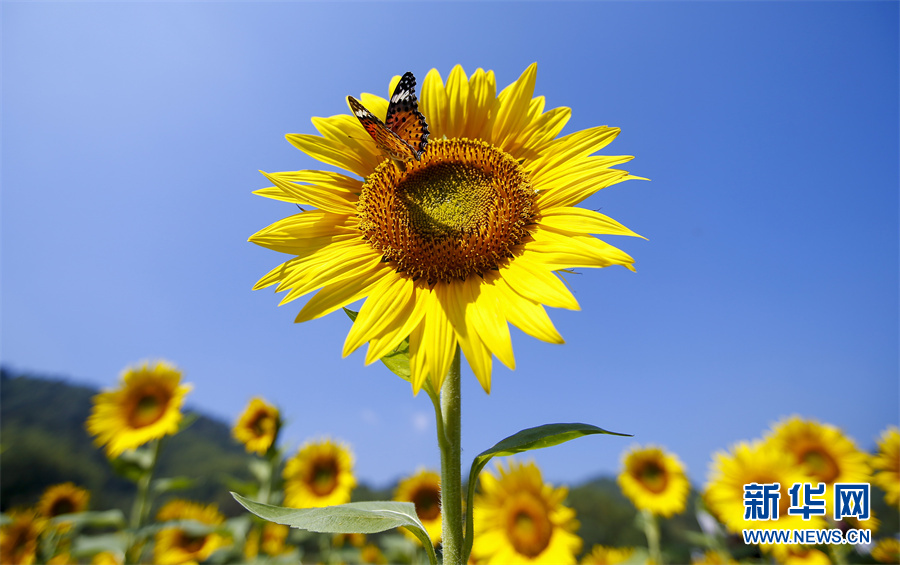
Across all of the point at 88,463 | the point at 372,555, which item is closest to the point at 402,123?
the point at 372,555

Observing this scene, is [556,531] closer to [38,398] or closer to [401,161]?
[401,161]

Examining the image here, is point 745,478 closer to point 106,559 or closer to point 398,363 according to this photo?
point 398,363

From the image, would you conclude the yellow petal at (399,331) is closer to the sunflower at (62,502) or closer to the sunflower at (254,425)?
the sunflower at (254,425)

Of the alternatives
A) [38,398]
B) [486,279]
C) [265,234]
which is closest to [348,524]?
[486,279]

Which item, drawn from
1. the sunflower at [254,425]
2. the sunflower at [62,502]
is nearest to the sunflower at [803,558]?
the sunflower at [254,425]

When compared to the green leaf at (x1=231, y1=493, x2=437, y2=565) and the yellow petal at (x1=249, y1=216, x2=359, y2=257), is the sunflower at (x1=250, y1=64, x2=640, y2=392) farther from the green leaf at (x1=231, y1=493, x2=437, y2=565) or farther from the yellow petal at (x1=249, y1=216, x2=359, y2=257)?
the green leaf at (x1=231, y1=493, x2=437, y2=565)

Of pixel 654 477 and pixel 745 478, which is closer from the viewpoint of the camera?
pixel 745 478
